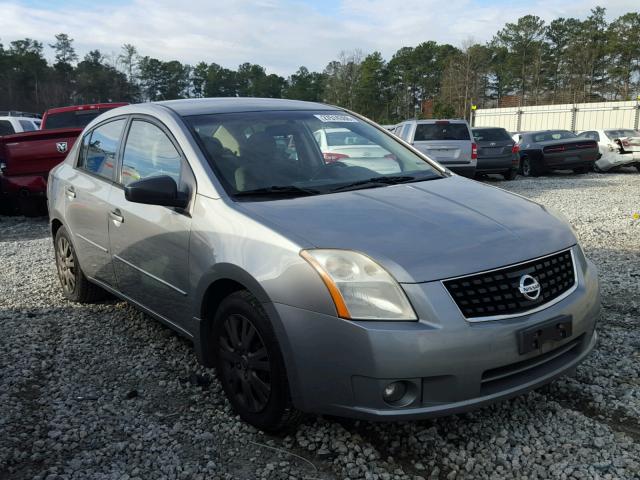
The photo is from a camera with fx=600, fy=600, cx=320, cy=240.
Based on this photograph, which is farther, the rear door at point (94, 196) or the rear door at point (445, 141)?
the rear door at point (445, 141)

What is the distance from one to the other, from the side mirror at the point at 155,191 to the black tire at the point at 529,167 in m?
16.2

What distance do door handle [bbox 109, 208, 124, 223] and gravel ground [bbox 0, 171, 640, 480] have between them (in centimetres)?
93

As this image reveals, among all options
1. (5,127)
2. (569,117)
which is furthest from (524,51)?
(5,127)

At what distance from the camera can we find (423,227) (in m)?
2.80

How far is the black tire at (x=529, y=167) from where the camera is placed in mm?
17734

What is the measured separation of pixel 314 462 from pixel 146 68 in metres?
97.6

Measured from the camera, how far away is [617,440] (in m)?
2.81

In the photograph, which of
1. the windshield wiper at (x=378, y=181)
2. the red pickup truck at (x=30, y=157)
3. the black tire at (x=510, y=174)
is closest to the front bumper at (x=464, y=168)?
the black tire at (x=510, y=174)

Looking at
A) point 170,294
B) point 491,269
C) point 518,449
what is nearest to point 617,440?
point 518,449

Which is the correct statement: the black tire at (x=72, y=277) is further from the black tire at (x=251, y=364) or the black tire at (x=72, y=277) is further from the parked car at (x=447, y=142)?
the parked car at (x=447, y=142)

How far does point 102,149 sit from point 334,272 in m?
2.81

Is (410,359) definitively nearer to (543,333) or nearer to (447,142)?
(543,333)

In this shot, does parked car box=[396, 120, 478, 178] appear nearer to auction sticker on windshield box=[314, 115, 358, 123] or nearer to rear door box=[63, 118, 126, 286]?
auction sticker on windshield box=[314, 115, 358, 123]

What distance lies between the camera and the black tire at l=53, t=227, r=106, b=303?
508cm
